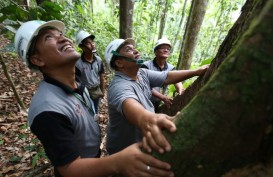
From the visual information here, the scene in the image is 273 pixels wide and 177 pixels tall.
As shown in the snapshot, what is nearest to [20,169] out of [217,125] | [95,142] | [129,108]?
[95,142]

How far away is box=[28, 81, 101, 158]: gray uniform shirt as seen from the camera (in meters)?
1.86

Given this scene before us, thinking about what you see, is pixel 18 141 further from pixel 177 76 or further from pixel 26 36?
pixel 177 76

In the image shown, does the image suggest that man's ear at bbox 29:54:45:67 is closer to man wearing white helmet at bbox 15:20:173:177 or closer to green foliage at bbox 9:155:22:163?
man wearing white helmet at bbox 15:20:173:177

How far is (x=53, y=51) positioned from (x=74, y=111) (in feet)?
2.04

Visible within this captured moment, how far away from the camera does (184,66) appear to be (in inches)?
230

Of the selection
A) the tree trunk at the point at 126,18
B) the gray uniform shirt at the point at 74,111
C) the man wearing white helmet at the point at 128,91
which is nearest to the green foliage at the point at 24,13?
the man wearing white helmet at the point at 128,91

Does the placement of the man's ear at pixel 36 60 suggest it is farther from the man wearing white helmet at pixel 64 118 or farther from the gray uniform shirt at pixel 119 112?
the gray uniform shirt at pixel 119 112

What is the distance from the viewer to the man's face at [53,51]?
2246 millimetres

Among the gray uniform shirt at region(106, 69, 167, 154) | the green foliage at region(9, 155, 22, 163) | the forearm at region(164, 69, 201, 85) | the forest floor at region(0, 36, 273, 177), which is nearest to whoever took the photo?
the gray uniform shirt at region(106, 69, 167, 154)

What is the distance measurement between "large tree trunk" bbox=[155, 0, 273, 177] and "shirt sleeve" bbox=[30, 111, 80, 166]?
2.62ft

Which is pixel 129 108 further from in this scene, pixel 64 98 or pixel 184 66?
→ pixel 184 66

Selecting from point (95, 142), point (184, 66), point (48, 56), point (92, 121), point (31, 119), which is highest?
point (48, 56)

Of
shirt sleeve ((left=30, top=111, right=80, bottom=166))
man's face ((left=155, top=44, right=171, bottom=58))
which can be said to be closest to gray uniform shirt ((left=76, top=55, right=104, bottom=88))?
man's face ((left=155, top=44, right=171, bottom=58))

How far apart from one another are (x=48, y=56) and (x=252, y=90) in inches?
73.6
